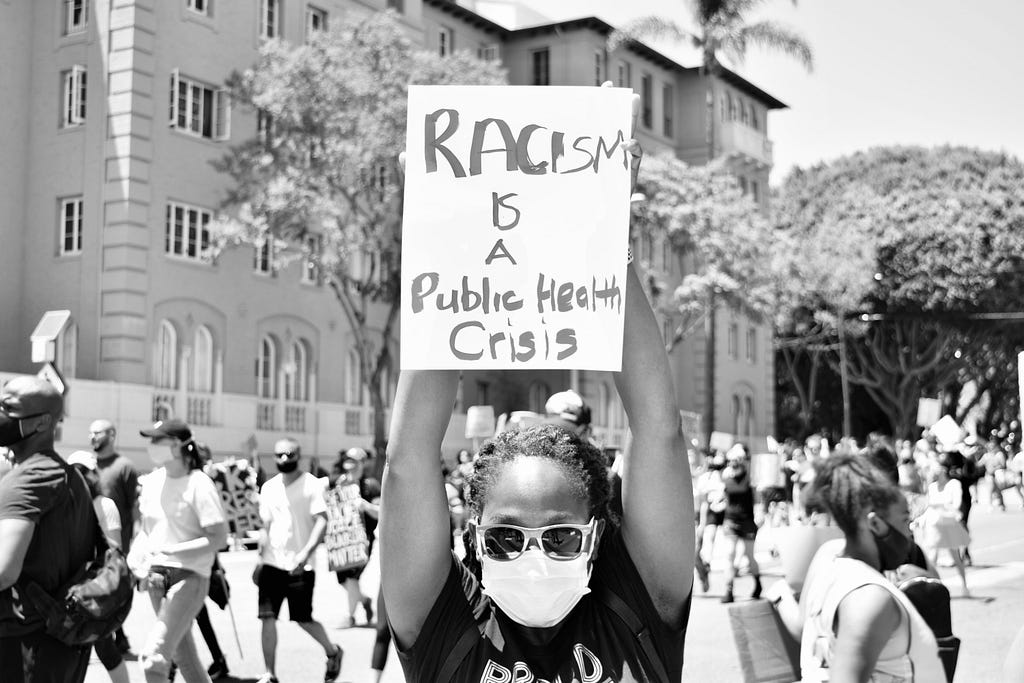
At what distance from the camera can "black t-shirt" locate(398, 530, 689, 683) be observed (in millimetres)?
2576

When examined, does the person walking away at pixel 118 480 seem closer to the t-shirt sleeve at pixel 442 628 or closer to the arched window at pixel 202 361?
the t-shirt sleeve at pixel 442 628

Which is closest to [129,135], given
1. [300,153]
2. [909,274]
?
[300,153]

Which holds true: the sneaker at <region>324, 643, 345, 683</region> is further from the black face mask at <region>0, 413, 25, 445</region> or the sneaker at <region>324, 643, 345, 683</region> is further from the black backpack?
the black face mask at <region>0, 413, 25, 445</region>

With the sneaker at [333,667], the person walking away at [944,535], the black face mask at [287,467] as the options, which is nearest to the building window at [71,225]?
the person walking away at [944,535]

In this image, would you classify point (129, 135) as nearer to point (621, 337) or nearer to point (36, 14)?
point (36, 14)

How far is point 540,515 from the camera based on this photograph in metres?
2.63

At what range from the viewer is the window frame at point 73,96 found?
28.7m

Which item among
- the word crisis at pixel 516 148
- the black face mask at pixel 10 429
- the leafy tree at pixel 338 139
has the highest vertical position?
the leafy tree at pixel 338 139

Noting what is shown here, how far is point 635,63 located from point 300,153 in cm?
2077

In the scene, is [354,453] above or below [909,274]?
below

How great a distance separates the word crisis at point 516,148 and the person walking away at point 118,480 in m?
8.03

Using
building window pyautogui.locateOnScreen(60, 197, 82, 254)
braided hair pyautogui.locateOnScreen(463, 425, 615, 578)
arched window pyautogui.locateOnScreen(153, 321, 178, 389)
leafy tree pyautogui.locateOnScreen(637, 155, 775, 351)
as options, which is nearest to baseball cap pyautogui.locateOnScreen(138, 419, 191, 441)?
braided hair pyautogui.locateOnScreen(463, 425, 615, 578)

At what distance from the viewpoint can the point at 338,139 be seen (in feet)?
88.0

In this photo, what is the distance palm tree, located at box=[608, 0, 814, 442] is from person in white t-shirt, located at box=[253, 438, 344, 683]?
80.0ft
